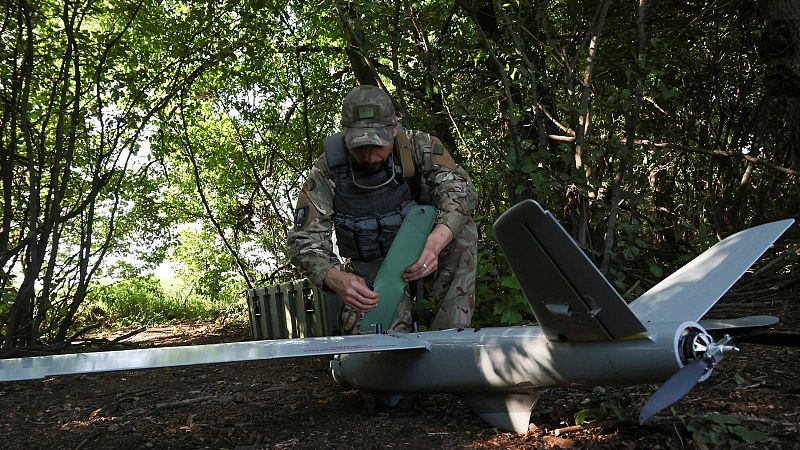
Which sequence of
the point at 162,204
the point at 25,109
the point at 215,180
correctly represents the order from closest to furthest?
the point at 25,109 → the point at 162,204 → the point at 215,180

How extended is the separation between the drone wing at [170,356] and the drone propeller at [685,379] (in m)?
1.09

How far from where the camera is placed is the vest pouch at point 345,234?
4.11m

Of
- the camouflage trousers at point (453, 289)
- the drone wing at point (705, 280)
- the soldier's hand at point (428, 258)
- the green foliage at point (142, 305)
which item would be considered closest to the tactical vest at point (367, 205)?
the camouflage trousers at point (453, 289)

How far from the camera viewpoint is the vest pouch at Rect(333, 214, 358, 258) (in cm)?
411

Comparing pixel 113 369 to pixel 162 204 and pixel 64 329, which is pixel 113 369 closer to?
pixel 64 329

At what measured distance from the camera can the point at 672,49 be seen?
632 centimetres

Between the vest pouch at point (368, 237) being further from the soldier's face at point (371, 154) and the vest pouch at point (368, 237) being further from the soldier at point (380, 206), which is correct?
the soldier's face at point (371, 154)

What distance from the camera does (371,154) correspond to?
12.5 ft

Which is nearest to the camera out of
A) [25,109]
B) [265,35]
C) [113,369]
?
[113,369]

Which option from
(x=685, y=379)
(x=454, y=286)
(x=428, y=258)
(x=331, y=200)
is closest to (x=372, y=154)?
(x=331, y=200)

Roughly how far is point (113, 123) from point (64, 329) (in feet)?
6.35

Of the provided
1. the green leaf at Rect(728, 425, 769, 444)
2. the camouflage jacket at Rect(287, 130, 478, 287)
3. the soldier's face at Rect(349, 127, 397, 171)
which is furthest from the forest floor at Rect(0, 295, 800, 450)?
the soldier's face at Rect(349, 127, 397, 171)

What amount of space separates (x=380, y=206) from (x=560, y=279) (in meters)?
2.07

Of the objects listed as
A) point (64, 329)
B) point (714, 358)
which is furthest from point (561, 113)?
point (64, 329)
